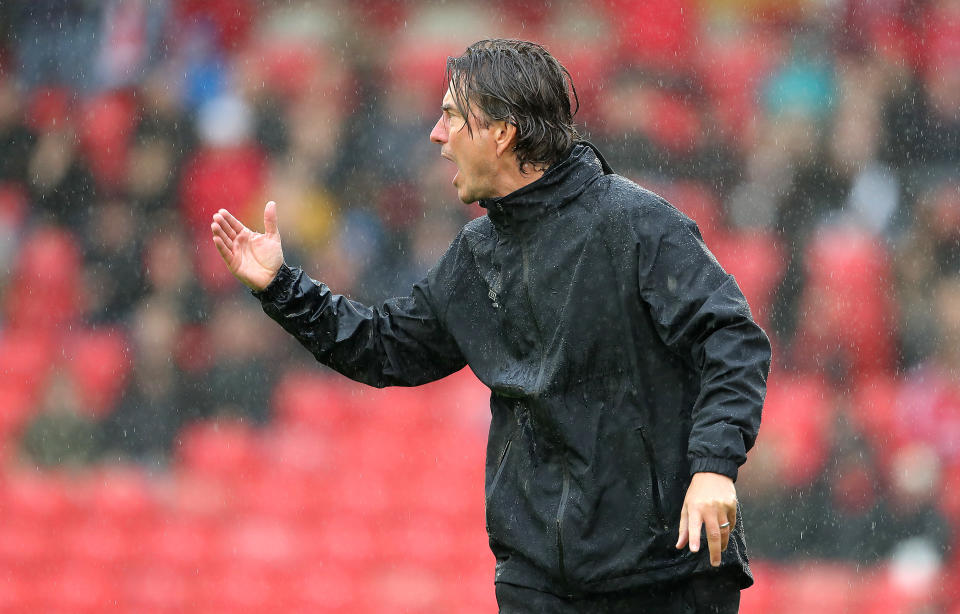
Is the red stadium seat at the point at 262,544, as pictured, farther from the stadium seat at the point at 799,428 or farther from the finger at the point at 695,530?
the finger at the point at 695,530

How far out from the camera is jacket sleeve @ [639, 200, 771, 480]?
270 centimetres

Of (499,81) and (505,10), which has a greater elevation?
(505,10)

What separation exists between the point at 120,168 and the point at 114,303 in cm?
97

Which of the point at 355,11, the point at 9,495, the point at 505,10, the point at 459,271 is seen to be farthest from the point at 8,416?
the point at 459,271

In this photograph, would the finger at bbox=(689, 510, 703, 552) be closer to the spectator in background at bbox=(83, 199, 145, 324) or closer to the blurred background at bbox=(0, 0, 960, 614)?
the blurred background at bbox=(0, 0, 960, 614)

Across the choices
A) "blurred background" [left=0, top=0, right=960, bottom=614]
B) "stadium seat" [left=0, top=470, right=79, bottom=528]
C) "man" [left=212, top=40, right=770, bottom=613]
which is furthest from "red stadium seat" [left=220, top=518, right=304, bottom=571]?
"man" [left=212, top=40, right=770, bottom=613]

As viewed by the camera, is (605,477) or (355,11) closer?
(605,477)

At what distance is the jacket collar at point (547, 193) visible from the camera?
301 cm

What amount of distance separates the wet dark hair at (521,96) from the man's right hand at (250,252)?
1.74ft

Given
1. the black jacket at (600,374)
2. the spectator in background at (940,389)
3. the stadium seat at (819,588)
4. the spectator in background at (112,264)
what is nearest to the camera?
the black jacket at (600,374)

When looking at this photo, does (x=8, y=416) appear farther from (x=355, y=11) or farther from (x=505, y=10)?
(x=505, y=10)

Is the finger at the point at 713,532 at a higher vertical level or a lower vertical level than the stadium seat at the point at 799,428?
lower

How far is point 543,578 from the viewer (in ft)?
9.76

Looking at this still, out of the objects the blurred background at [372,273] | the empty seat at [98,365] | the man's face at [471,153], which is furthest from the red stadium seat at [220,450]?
the man's face at [471,153]
